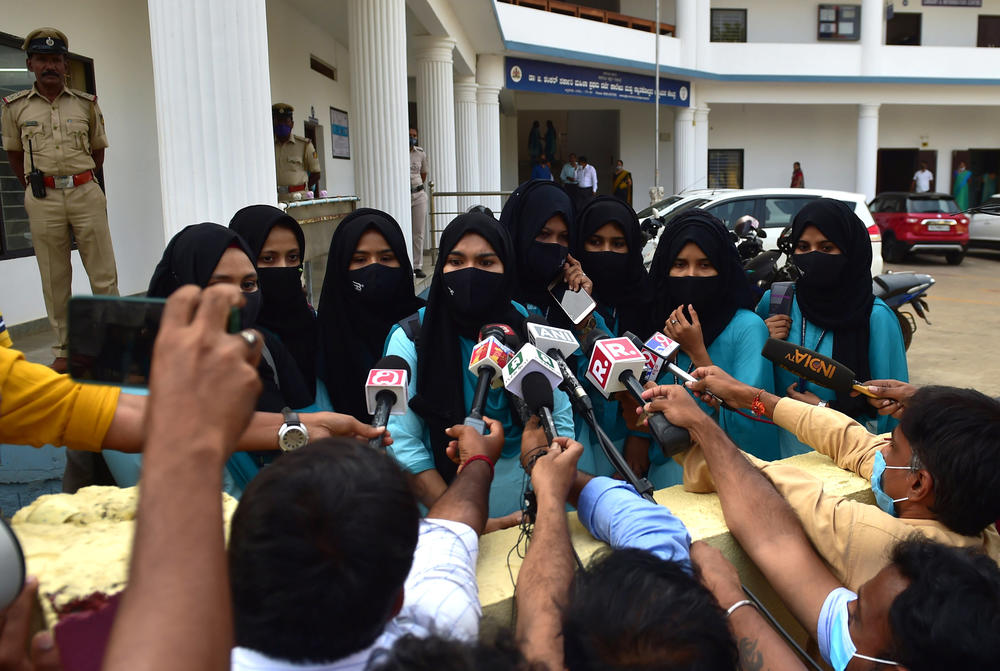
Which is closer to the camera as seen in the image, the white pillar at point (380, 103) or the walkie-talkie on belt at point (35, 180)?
the walkie-talkie on belt at point (35, 180)

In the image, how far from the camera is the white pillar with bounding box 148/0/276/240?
3.66 metres

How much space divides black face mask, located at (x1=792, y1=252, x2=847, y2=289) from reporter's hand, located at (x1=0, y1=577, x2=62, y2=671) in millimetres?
2785

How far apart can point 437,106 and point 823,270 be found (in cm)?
995

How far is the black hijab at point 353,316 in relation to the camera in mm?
2902

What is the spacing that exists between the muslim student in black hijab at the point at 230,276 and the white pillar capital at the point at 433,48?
1013 cm

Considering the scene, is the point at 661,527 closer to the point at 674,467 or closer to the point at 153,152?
the point at 674,467

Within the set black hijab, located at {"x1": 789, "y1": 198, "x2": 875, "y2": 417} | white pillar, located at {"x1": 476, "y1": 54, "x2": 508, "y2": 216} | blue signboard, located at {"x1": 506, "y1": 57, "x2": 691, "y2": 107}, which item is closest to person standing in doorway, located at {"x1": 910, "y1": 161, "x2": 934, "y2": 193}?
blue signboard, located at {"x1": 506, "y1": 57, "x2": 691, "y2": 107}

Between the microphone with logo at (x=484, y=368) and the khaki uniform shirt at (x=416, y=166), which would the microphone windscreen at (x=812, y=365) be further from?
the khaki uniform shirt at (x=416, y=166)

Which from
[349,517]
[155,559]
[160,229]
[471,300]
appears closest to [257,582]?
[349,517]

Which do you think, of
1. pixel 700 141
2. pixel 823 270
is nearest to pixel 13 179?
pixel 823 270

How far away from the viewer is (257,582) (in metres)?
0.99

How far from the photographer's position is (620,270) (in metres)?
3.20

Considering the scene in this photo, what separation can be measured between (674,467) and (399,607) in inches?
70.7

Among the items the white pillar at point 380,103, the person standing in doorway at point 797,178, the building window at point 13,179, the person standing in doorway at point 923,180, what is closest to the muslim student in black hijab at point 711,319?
the white pillar at point 380,103
